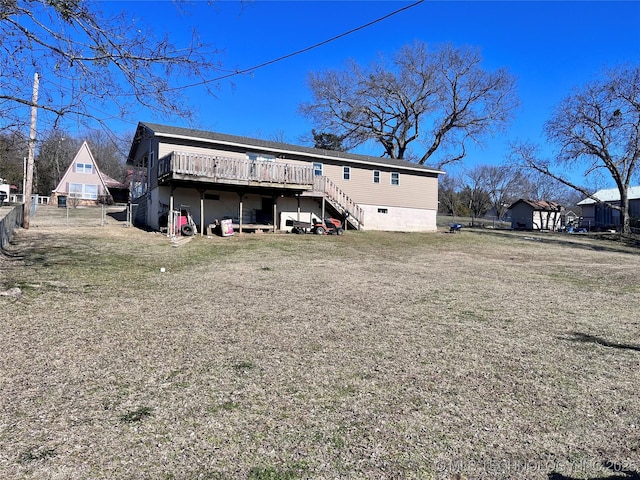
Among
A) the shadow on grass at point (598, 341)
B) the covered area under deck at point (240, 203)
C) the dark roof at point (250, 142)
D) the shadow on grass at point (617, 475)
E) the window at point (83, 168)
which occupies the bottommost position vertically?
the shadow on grass at point (617, 475)

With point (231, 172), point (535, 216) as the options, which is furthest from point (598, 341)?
point (535, 216)

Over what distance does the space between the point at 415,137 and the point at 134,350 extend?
39149 millimetres

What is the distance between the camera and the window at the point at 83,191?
138ft

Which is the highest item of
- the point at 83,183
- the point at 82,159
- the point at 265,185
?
the point at 82,159

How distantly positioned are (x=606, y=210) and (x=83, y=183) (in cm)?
5654

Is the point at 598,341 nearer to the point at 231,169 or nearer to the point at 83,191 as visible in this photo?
the point at 231,169

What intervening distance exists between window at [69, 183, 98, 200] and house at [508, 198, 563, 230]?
4537 cm

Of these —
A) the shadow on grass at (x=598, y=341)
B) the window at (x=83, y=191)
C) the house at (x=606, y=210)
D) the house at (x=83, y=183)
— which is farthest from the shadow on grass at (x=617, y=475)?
the window at (x=83, y=191)

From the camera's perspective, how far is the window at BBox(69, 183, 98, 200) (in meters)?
42.1

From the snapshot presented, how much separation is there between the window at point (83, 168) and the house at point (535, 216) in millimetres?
46005

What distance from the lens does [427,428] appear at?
3.23m

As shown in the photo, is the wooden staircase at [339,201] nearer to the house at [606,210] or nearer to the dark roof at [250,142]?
the dark roof at [250,142]

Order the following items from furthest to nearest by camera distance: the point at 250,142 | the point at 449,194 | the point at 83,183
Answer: the point at 449,194 < the point at 83,183 < the point at 250,142

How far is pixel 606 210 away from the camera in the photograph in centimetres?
4531
